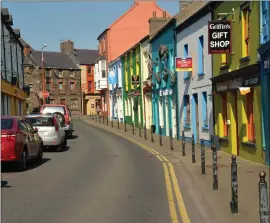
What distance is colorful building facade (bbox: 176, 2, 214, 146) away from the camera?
70.7 feet

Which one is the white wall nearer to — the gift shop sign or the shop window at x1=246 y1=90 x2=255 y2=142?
the gift shop sign

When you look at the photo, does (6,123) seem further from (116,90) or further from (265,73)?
(116,90)

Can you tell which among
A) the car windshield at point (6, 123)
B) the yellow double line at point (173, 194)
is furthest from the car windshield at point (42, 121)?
the yellow double line at point (173, 194)

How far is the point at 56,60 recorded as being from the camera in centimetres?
8044

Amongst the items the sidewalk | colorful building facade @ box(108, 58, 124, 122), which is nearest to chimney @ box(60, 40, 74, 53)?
colorful building facade @ box(108, 58, 124, 122)

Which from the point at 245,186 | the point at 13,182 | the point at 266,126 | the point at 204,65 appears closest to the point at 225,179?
the point at 245,186

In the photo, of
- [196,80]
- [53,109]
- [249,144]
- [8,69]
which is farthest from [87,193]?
[8,69]

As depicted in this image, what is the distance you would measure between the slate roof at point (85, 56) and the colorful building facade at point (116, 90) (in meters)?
27.8

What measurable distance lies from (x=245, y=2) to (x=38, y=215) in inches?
453

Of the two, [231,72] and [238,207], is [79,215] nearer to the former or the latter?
[238,207]

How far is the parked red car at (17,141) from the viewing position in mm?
12945

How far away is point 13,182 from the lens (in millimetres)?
11578

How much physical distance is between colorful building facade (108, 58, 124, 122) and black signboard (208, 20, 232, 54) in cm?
3154

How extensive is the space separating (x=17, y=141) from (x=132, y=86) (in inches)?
1190
